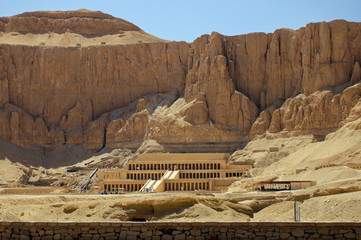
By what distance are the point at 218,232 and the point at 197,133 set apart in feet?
283

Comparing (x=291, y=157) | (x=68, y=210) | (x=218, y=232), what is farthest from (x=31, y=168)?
(x=218, y=232)

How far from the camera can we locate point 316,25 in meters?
108

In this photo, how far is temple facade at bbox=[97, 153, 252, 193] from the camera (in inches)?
3607

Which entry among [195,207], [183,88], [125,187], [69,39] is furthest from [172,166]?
[195,207]

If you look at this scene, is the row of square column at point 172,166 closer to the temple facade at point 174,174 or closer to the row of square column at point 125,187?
the temple facade at point 174,174

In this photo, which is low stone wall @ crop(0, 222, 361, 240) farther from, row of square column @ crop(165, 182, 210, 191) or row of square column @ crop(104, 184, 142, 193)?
row of square column @ crop(104, 184, 142, 193)

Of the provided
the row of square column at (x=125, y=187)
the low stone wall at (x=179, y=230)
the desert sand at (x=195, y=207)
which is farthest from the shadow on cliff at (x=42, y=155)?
the low stone wall at (x=179, y=230)

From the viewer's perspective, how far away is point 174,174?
317 feet

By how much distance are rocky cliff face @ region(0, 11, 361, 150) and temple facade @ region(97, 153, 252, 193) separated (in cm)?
900

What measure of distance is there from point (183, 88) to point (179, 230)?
10038cm

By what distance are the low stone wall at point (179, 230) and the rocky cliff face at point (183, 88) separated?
7391 centimetres

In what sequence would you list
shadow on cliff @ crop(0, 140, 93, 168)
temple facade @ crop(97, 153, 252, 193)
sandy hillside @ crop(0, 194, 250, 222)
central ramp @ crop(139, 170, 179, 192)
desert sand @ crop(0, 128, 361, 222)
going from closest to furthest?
sandy hillside @ crop(0, 194, 250, 222), desert sand @ crop(0, 128, 361, 222), central ramp @ crop(139, 170, 179, 192), temple facade @ crop(97, 153, 252, 193), shadow on cliff @ crop(0, 140, 93, 168)

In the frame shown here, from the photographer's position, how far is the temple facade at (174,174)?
3607 inches

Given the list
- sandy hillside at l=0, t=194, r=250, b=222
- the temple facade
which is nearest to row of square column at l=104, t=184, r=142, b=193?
the temple facade
